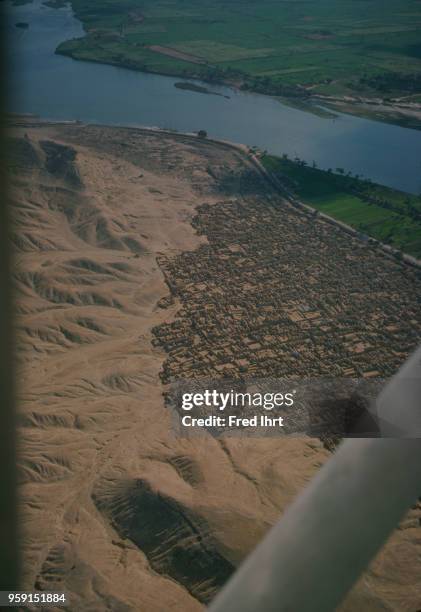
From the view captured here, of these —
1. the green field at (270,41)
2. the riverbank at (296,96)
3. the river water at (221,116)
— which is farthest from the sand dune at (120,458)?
the green field at (270,41)

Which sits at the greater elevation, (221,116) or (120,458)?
(221,116)

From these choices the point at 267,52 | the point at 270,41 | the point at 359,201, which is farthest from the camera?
the point at 270,41

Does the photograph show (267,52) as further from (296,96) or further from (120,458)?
(120,458)

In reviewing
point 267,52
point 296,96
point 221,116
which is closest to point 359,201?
point 221,116

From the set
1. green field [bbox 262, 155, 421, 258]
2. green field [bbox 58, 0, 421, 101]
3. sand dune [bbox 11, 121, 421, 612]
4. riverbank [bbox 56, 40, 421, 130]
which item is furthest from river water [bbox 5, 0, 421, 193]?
sand dune [bbox 11, 121, 421, 612]

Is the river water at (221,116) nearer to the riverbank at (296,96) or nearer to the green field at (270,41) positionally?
the riverbank at (296,96)

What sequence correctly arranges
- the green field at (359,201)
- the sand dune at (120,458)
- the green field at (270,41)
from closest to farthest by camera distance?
the sand dune at (120,458)
the green field at (359,201)
the green field at (270,41)

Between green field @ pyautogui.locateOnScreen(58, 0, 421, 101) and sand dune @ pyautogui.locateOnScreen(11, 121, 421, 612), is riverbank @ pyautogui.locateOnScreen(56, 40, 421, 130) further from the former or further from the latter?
sand dune @ pyautogui.locateOnScreen(11, 121, 421, 612)
